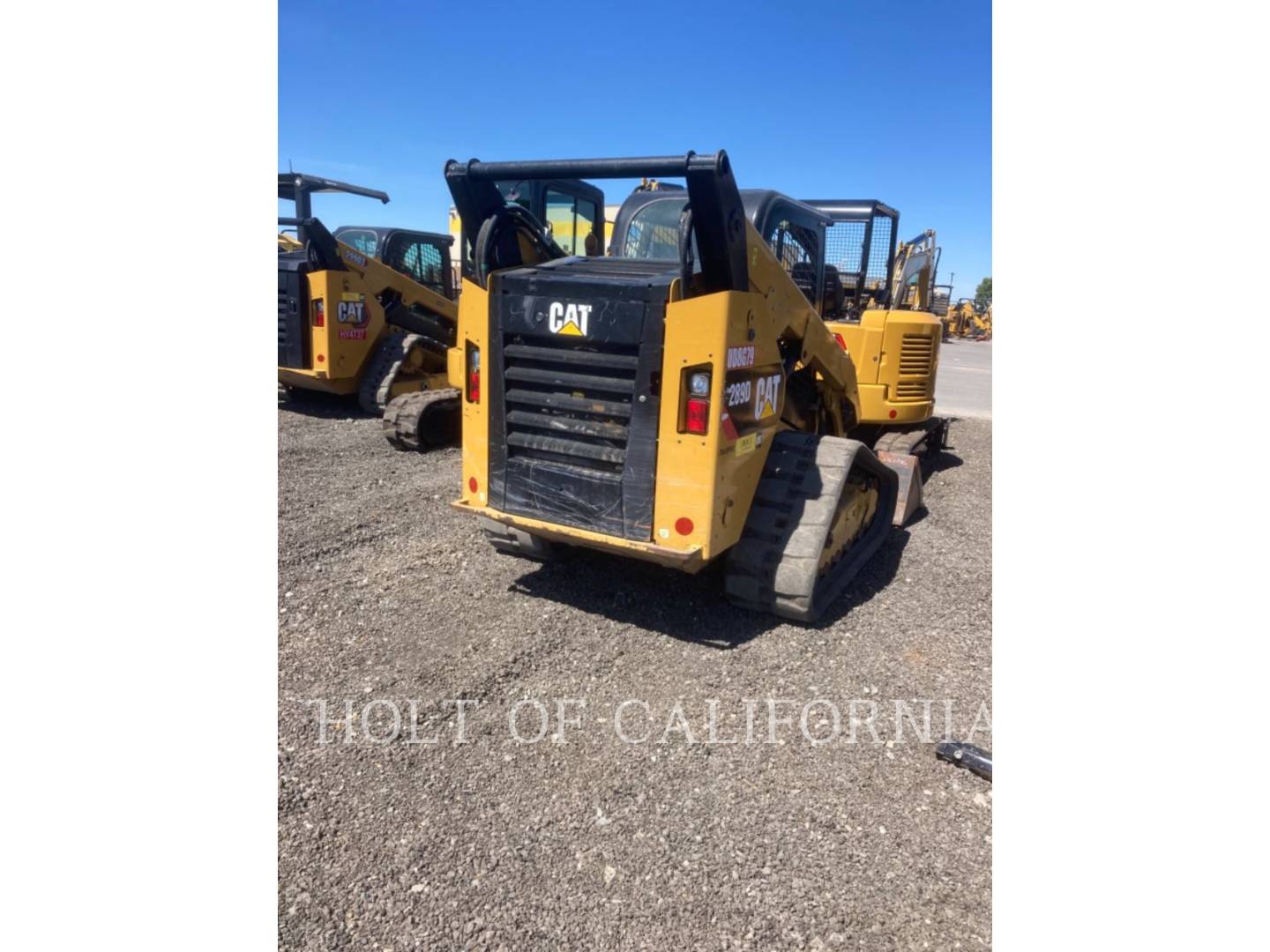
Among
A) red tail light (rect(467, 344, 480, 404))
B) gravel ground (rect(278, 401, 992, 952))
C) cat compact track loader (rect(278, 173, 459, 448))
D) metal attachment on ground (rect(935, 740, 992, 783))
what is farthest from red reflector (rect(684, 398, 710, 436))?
cat compact track loader (rect(278, 173, 459, 448))

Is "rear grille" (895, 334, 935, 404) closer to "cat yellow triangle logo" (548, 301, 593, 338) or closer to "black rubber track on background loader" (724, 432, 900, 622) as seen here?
"black rubber track on background loader" (724, 432, 900, 622)

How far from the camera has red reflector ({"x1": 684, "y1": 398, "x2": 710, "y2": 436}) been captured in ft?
11.3

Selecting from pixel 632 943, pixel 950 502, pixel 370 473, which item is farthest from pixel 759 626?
pixel 370 473

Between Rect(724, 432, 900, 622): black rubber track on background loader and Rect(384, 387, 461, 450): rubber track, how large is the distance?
4441 mm

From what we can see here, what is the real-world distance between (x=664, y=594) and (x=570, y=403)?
4.21 feet

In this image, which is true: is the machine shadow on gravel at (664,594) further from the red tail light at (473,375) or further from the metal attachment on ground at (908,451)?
the red tail light at (473,375)

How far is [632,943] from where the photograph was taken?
213 cm

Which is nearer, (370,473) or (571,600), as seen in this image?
(571,600)

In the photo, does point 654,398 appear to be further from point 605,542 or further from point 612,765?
point 612,765

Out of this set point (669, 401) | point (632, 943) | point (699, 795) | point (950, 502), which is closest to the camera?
point (632, 943)

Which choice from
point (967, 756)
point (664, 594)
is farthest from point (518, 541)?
point (967, 756)

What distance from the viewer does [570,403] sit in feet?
12.3

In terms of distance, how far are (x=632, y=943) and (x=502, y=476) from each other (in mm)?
2357

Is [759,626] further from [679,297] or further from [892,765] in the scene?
[679,297]
